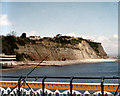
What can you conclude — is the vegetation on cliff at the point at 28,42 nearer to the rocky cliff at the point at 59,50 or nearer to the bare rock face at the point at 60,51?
the rocky cliff at the point at 59,50

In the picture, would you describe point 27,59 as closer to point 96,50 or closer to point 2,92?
point 96,50

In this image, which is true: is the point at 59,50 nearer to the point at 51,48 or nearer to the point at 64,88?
the point at 51,48

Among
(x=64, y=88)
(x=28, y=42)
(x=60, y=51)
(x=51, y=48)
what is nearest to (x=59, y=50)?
(x=60, y=51)

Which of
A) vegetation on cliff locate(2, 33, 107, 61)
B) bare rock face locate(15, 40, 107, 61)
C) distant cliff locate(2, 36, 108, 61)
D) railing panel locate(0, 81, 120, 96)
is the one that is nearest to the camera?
railing panel locate(0, 81, 120, 96)

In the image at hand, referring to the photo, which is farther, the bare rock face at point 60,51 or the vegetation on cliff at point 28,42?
the bare rock face at point 60,51

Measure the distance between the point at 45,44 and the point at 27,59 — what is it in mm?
8694

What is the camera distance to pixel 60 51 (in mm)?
64125

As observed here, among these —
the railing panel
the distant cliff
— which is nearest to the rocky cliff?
the distant cliff

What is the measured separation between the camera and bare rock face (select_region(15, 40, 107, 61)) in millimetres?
57188

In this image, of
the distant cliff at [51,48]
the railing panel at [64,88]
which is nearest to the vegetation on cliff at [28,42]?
the distant cliff at [51,48]

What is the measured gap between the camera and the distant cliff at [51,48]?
5503cm

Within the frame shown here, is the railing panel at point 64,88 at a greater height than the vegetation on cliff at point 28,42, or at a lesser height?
lesser

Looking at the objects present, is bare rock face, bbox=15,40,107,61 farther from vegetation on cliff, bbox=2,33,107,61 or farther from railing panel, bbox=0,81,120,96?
railing panel, bbox=0,81,120,96

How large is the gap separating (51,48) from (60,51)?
25.4 feet
